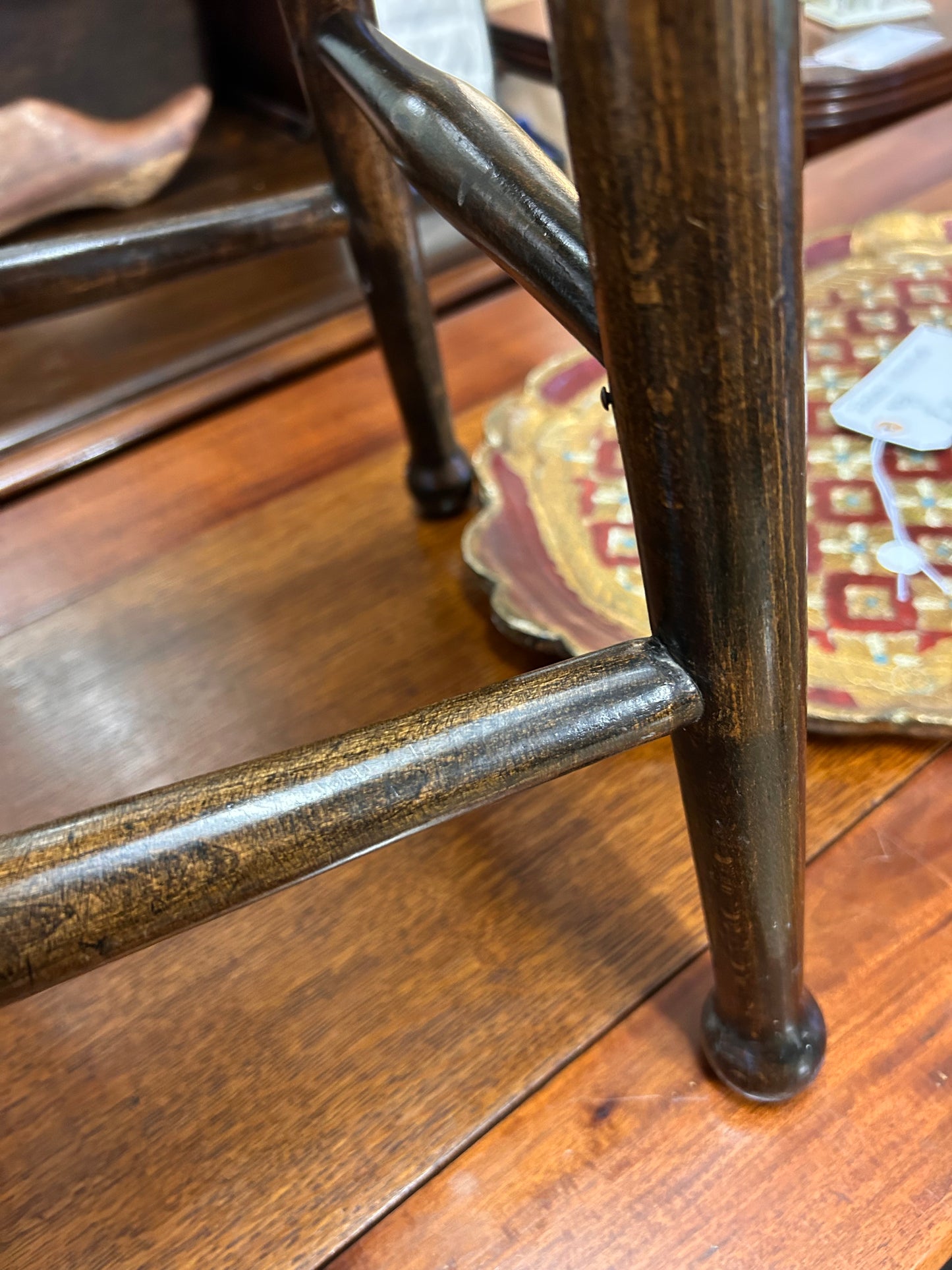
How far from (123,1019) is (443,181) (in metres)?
0.31

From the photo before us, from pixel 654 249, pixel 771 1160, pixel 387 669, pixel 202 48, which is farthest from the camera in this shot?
pixel 202 48

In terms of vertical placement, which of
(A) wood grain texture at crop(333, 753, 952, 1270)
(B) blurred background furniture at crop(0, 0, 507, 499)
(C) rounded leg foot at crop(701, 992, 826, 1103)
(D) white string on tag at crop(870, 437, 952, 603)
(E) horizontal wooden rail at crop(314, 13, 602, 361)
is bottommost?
(A) wood grain texture at crop(333, 753, 952, 1270)

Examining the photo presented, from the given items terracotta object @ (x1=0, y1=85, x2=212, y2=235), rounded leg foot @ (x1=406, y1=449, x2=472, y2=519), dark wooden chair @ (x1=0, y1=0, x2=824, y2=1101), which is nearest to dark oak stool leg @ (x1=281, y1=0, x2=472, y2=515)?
rounded leg foot @ (x1=406, y1=449, x2=472, y2=519)

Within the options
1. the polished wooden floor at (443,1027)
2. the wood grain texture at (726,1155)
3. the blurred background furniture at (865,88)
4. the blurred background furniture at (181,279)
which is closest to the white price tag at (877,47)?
the blurred background furniture at (865,88)

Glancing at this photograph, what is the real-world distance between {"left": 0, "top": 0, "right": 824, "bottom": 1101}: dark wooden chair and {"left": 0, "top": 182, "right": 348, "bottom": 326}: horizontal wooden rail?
0.52ft

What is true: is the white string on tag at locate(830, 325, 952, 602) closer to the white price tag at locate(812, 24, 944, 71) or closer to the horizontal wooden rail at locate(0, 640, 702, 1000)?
the horizontal wooden rail at locate(0, 640, 702, 1000)

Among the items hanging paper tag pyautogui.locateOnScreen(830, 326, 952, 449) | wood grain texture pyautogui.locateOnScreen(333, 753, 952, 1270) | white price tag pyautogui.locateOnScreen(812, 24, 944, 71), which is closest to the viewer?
wood grain texture pyautogui.locateOnScreen(333, 753, 952, 1270)

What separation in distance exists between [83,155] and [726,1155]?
0.90 m

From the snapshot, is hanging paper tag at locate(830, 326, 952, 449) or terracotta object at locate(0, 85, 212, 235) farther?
terracotta object at locate(0, 85, 212, 235)

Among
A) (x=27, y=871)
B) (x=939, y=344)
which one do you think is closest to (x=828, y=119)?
(x=939, y=344)

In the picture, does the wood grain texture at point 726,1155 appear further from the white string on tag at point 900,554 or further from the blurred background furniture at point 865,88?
the blurred background furniture at point 865,88

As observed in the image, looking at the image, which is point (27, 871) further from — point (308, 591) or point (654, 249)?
point (308, 591)

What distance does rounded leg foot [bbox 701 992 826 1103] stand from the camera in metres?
0.31

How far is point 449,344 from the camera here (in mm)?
688
